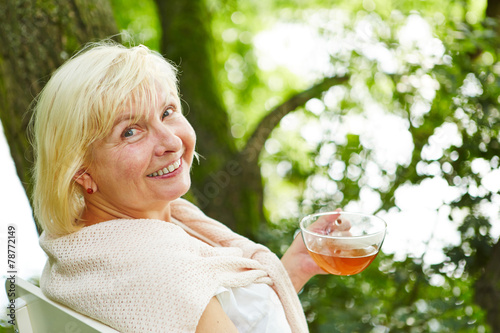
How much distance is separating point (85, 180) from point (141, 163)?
0.65 ft

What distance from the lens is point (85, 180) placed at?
150 cm

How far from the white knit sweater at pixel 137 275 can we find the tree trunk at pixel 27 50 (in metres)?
0.92

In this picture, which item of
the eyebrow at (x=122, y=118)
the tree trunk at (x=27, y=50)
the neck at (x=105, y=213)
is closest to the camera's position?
the eyebrow at (x=122, y=118)

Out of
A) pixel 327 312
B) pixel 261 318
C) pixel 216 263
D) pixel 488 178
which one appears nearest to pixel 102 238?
pixel 216 263

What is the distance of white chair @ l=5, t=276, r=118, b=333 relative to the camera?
1.31m

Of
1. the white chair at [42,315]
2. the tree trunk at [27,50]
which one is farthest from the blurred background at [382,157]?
the white chair at [42,315]

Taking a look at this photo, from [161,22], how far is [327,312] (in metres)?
3.02

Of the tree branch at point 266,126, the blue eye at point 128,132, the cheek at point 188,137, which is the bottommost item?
the tree branch at point 266,126

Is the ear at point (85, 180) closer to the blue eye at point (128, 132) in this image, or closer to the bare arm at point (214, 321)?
the blue eye at point (128, 132)

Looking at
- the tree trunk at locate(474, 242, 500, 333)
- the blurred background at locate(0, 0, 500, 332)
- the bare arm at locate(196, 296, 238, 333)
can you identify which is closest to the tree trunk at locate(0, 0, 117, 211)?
the blurred background at locate(0, 0, 500, 332)

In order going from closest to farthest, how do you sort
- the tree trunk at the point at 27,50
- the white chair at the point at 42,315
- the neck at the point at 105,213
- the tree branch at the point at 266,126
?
the white chair at the point at 42,315
the neck at the point at 105,213
the tree trunk at the point at 27,50
the tree branch at the point at 266,126

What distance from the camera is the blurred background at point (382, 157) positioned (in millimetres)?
2299

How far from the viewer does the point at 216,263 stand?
4.89ft

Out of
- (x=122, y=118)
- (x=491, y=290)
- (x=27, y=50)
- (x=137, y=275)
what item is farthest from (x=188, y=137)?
(x=491, y=290)
